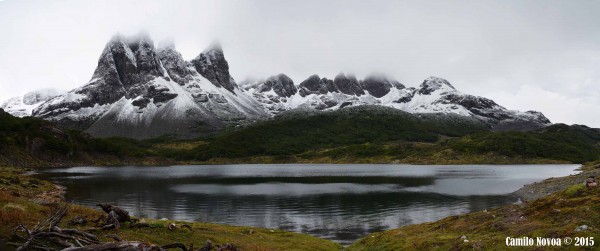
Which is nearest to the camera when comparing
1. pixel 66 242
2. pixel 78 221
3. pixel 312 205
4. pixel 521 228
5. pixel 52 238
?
pixel 66 242

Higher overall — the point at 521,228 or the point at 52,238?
the point at 52,238

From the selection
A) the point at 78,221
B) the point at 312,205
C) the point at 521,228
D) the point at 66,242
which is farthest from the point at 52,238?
the point at 312,205

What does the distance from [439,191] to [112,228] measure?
99.5 meters

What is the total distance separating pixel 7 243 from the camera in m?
21.7

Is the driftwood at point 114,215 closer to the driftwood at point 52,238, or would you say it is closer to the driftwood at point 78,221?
the driftwood at point 78,221

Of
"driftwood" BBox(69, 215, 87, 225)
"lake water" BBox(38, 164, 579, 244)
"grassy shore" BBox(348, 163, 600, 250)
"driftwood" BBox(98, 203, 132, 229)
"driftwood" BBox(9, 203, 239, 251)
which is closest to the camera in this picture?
"driftwood" BBox(9, 203, 239, 251)

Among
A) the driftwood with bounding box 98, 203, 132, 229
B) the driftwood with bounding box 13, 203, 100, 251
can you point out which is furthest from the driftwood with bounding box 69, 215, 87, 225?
the driftwood with bounding box 13, 203, 100, 251

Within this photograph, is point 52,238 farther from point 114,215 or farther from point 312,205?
point 312,205

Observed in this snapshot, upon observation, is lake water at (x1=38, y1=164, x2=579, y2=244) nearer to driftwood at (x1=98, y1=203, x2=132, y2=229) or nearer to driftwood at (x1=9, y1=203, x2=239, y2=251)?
driftwood at (x1=98, y1=203, x2=132, y2=229)

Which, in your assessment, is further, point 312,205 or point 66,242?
point 312,205

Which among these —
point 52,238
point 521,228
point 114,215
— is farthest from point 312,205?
point 52,238

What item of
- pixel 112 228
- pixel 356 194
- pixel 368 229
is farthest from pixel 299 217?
pixel 112 228

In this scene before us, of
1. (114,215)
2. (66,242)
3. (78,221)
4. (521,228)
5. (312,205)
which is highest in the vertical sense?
(66,242)

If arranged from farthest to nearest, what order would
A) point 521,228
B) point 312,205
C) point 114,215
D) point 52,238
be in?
point 312,205 < point 521,228 < point 114,215 < point 52,238
